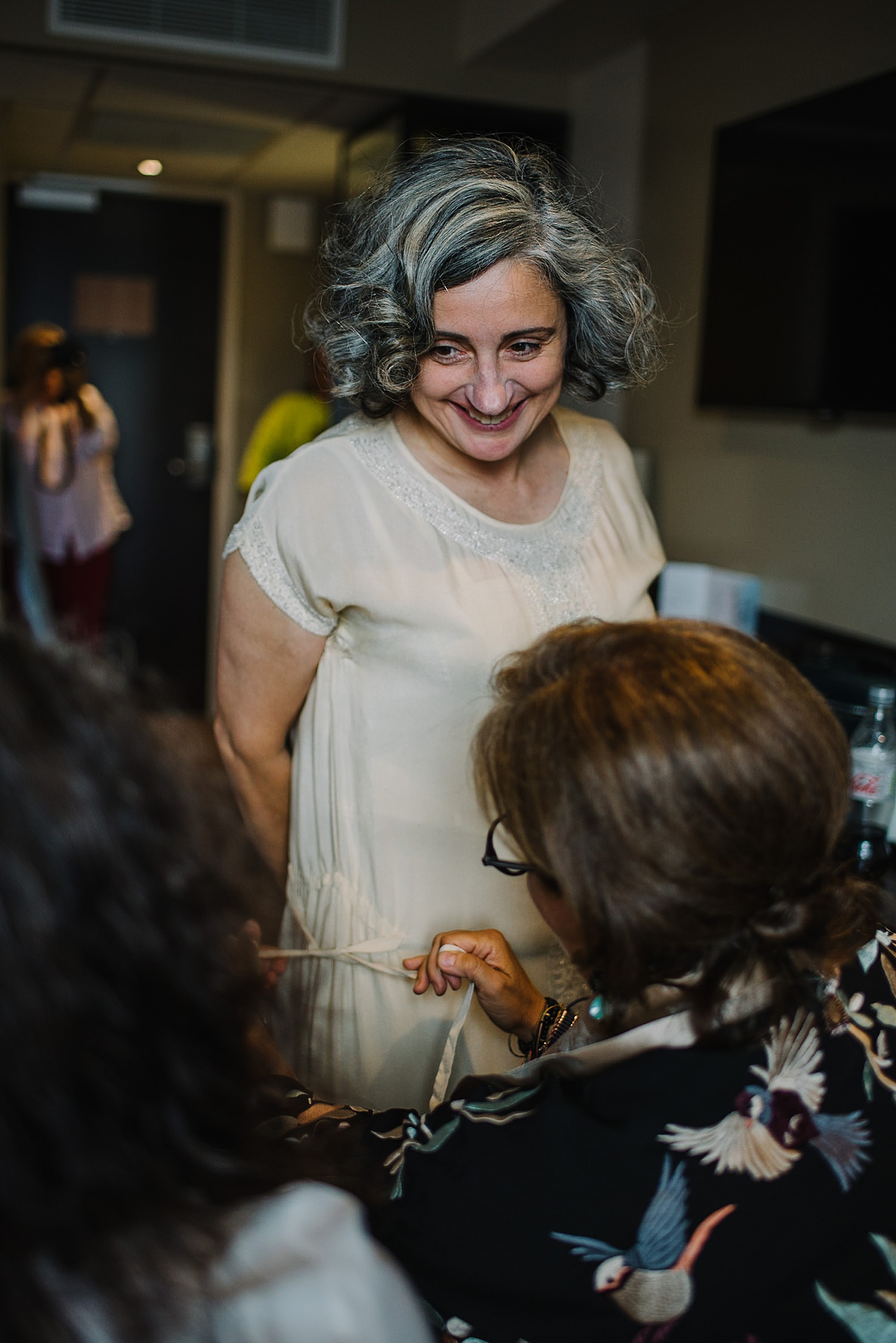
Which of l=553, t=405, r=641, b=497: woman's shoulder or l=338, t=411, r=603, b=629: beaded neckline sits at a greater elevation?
l=553, t=405, r=641, b=497: woman's shoulder

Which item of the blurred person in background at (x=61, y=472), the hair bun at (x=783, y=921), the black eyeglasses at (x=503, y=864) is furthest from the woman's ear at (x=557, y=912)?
the blurred person in background at (x=61, y=472)

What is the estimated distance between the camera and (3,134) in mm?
4395

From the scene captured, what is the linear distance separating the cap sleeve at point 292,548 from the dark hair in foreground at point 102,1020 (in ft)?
2.30

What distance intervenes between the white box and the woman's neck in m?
1.17

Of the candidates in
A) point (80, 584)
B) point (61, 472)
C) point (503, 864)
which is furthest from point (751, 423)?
point (80, 584)

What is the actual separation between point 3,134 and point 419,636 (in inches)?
158

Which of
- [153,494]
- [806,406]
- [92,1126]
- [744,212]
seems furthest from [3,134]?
[92,1126]

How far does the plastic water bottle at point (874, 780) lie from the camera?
165 centimetres

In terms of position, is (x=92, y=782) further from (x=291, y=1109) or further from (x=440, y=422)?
(x=440, y=422)

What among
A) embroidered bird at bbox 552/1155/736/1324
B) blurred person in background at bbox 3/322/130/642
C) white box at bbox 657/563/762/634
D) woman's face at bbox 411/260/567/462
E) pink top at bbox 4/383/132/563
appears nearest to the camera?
embroidered bird at bbox 552/1155/736/1324

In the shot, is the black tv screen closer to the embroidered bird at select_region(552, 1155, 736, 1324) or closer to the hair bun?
the hair bun

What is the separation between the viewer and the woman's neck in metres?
1.40

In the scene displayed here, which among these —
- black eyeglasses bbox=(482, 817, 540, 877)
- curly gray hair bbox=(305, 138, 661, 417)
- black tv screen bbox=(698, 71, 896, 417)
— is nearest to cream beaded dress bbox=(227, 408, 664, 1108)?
curly gray hair bbox=(305, 138, 661, 417)

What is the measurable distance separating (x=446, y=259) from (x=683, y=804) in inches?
29.1
